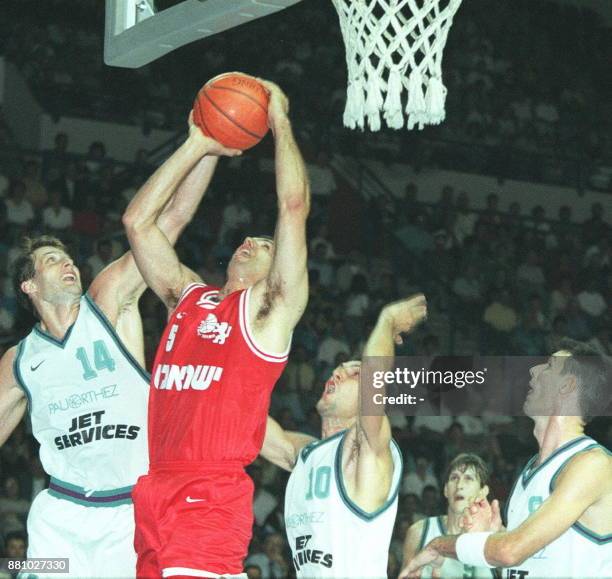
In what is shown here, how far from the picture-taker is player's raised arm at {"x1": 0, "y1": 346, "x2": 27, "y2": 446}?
5855 mm

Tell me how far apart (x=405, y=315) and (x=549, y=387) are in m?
0.69

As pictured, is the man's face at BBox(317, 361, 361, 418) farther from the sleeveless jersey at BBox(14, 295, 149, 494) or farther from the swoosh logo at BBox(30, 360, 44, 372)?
the swoosh logo at BBox(30, 360, 44, 372)

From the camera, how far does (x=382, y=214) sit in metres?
13.3

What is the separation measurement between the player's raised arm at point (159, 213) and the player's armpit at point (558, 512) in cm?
172

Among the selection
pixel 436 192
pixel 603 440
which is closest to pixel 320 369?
pixel 603 440

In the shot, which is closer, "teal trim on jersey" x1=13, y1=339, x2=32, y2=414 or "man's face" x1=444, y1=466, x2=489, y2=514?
"teal trim on jersey" x1=13, y1=339, x2=32, y2=414

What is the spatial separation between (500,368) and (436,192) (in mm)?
2882

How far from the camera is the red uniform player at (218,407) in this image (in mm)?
4328

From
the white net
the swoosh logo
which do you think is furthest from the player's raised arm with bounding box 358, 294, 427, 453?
the swoosh logo

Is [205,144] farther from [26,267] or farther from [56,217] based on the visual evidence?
[56,217]

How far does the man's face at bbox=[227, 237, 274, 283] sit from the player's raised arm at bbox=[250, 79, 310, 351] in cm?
50

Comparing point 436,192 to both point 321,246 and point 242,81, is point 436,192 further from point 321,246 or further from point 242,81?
point 242,81

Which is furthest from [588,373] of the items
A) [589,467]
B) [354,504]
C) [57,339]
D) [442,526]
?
[57,339]

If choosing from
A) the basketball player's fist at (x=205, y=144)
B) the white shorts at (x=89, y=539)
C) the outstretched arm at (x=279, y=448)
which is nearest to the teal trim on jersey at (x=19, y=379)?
the white shorts at (x=89, y=539)
